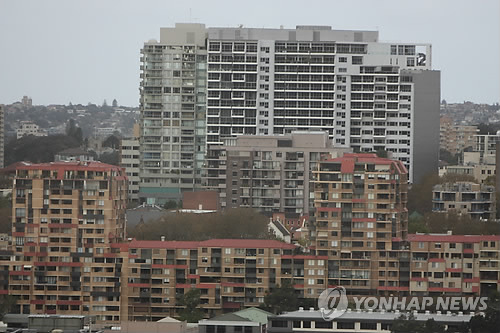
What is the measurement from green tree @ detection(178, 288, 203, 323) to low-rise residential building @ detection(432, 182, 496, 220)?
18607 mm

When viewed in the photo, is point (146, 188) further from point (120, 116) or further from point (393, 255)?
point (120, 116)

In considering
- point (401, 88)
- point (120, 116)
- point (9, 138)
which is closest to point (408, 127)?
point (401, 88)

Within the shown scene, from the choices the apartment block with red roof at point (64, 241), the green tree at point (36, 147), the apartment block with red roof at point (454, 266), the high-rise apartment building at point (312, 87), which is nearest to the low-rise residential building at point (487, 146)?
the high-rise apartment building at point (312, 87)

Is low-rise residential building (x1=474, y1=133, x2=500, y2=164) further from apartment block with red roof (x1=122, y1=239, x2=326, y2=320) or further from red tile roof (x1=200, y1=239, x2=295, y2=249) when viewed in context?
apartment block with red roof (x1=122, y1=239, x2=326, y2=320)

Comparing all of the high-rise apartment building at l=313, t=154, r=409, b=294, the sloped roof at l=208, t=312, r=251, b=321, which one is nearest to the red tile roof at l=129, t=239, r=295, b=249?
the high-rise apartment building at l=313, t=154, r=409, b=294

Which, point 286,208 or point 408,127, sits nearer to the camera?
point 286,208

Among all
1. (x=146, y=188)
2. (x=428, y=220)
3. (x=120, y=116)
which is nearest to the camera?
(x=428, y=220)

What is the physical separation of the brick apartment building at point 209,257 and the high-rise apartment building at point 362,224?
1.0 inches

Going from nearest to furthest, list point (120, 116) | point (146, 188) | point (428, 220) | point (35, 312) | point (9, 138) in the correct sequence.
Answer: point (35, 312) < point (428, 220) < point (146, 188) < point (9, 138) < point (120, 116)

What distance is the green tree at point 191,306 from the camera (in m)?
47.2

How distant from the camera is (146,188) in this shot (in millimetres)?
78938

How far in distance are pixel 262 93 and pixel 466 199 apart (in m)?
14.0

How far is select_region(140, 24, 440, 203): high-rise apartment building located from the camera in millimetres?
78750

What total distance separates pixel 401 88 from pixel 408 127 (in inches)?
67.0
